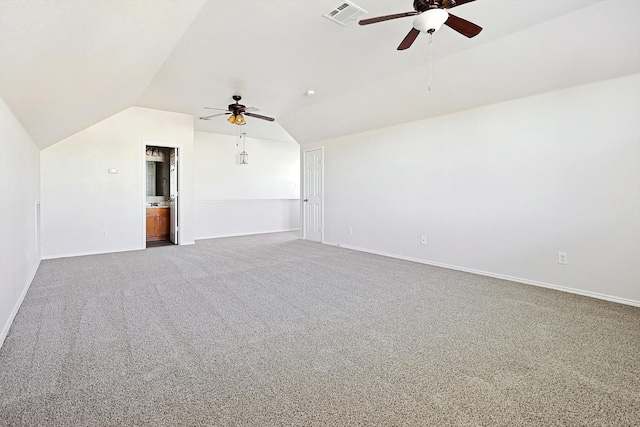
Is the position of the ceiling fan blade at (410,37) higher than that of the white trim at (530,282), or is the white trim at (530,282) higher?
the ceiling fan blade at (410,37)

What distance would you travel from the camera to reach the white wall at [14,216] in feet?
7.97

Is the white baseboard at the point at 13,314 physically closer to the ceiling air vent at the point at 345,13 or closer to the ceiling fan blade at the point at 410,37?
the ceiling air vent at the point at 345,13

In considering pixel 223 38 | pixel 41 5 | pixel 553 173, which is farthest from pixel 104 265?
pixel 553 173

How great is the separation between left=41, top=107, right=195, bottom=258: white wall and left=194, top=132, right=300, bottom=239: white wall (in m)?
1.35

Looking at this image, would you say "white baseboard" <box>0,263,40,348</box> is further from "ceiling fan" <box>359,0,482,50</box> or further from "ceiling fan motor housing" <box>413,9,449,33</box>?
"ceiling fan motor housing" <box>413,9,449,33</box>

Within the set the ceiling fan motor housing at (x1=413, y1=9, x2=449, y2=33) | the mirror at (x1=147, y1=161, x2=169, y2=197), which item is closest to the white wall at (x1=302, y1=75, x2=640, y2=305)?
the ceiling fan motor housing at (x1=413, y1=9, x2=449, y2=33)

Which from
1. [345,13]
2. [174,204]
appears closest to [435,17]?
[345,13]

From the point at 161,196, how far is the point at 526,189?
26.2 feet

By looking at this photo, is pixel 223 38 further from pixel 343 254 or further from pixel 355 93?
pixel 343 254

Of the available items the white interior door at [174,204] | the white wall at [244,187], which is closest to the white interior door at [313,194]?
the white wall at [244,187]

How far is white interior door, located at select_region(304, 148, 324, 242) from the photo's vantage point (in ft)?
23.7

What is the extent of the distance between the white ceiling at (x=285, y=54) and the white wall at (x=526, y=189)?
0.30 metres

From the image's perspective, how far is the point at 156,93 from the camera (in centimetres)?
513

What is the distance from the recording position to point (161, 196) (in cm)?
807
